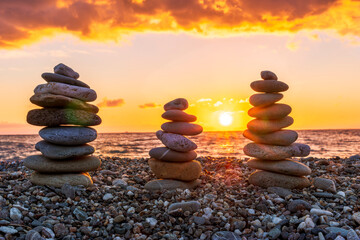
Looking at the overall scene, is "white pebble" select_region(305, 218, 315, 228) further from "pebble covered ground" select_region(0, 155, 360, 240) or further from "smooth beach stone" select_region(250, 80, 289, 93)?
"smooth beach stone" select_region(250, 80, 289, 93)

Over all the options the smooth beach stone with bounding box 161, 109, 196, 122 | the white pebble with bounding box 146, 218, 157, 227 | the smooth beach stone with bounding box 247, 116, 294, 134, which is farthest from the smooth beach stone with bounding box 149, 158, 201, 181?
the white pebble with bounding box 146, 218, 157, 227

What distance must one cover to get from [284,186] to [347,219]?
7.56ft

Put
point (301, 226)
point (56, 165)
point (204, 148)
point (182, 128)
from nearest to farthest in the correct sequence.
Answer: point (301, 226) → point (56, 165) → point (182, 128) → point (204, 148)

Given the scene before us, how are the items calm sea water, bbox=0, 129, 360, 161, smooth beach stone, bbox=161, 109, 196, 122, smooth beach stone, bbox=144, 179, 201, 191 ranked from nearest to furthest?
smooth beach stone, bbox=144, 179, 201, 191
smooth beach stone, bbox=161, 109, 196, 122
calm sea water, bbox=0, 129, 360, 161

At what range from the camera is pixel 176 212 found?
6.30 metres

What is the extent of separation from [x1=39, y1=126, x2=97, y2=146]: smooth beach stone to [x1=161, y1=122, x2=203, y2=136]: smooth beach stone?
7.62 feet

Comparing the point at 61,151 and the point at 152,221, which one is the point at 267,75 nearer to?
the point at 152,221

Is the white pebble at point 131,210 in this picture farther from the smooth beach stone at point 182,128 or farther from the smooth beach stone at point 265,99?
the smooth beach stone at point 265,99

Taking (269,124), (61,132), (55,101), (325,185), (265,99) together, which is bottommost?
(325,185)

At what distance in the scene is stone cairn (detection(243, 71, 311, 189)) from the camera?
856 centimetres

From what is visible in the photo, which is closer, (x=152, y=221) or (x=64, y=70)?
(x=152, y=221)

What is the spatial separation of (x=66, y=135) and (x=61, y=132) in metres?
0.18

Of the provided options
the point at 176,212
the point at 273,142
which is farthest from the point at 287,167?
the point at 176,212

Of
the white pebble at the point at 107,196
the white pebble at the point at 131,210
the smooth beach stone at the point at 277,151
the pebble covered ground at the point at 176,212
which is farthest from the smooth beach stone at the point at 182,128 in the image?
the white pebble at the point at 131,210
